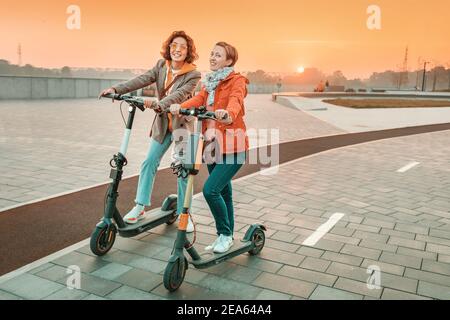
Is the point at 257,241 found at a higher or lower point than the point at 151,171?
lower

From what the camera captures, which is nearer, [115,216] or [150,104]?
[150,104]

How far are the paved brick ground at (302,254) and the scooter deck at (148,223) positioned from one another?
142 millimetres

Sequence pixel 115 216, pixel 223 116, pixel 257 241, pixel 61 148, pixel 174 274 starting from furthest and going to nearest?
pixel 61 148, pixel 257 241, pixel 115 216, pixel 174 274, pixel 223 116

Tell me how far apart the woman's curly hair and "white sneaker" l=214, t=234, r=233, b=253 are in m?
1.73

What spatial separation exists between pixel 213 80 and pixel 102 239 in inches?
66.4

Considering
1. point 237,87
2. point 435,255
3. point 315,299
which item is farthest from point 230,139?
point 435,255

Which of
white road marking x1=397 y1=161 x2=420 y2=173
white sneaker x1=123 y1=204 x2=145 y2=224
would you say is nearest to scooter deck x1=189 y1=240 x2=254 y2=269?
white sneaker x1=123 y1=204 x2=145 y2=224

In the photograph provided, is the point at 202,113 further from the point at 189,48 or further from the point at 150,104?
the point at 189,48

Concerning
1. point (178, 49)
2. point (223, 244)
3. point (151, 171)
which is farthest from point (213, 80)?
point (223, 244)

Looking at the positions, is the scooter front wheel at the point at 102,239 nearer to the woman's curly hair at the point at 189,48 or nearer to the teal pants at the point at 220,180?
the teal pants at the point at 220,180

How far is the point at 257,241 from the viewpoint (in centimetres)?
445
